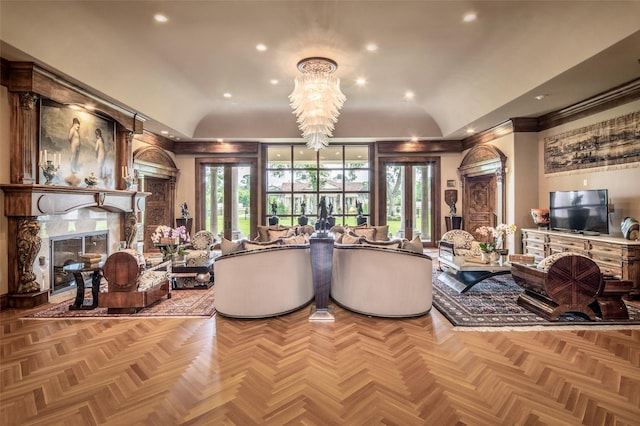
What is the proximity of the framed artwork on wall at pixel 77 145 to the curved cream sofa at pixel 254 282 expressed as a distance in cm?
310

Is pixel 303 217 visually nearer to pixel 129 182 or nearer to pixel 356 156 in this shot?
pixel 356 156

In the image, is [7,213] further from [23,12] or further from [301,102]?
[301,102]

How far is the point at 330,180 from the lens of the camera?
9781 millimetres

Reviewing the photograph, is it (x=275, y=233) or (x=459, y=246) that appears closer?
(x=459, y=246)

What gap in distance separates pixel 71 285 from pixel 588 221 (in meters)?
8.73

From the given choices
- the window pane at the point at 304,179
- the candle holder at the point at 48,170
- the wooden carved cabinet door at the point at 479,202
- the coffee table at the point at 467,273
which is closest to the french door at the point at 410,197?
the wooden carved cabinet door at the point at 479,202

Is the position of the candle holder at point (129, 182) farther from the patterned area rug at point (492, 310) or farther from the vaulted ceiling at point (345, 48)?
the patterned area rug at point (492, 310)

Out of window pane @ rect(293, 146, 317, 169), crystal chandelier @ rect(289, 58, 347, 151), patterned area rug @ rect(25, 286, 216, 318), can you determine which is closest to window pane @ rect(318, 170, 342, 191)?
window pane @ rect(293, 146, 317, 169)

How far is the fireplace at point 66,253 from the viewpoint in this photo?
15.7 feet

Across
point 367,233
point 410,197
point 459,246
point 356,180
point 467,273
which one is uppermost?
point 356,180

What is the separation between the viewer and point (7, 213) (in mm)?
4043

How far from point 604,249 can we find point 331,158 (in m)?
6.78

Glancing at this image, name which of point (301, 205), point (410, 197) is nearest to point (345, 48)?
point (301, 205)

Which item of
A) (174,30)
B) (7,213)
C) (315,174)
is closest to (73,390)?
(7,213)
